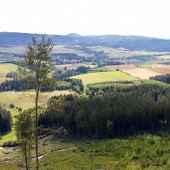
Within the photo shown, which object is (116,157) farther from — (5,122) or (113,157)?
(5,122)

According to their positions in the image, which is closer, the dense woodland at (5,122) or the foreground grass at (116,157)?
the foreground grass at (116,157)

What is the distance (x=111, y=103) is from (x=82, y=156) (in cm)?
4860

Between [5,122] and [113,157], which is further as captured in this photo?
[5,122]

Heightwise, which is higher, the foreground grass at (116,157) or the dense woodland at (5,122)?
the foreground grass at (116,157)

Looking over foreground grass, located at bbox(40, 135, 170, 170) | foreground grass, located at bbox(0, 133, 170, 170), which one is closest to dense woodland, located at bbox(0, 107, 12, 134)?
foreground grass, located at bbox(0, 133, 170, 170)

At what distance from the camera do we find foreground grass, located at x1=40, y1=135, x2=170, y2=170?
63.0 metres

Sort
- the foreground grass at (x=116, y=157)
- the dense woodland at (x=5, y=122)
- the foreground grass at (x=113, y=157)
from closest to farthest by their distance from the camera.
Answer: the foreground grass at (x=116, y=157) → the foreground grass at (x=113, y=157) → the dense woodland at (x=5, y=122)

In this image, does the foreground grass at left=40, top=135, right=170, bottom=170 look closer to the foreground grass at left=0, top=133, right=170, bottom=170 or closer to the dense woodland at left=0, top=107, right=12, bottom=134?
the foreground grass at left=0, top=133, right=170, bottom=170

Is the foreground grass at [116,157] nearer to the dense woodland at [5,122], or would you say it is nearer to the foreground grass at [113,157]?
the foreground grass at [113,157]

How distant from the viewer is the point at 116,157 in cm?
7356

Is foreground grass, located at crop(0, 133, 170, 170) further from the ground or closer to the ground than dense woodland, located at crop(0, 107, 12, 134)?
further from the ground

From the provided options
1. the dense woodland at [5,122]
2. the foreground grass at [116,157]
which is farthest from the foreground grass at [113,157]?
the dense woodland at [5,122]

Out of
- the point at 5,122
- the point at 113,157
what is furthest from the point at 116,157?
the point at 5,122

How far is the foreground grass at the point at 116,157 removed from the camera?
63.0 metres
